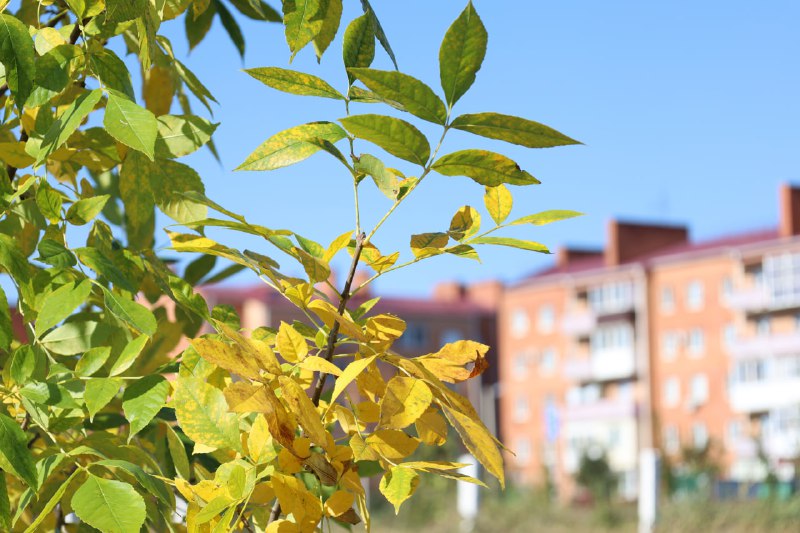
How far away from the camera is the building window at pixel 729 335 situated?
4147cm

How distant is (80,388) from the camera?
834mm

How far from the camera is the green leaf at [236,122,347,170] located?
30.9 inches

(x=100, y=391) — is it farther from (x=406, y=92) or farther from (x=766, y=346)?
(x=766, y=346)

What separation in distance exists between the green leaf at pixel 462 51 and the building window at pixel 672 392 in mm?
44003

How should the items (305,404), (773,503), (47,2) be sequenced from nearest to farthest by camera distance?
1. (305,404)
2. (47,2)
3. (773,503)

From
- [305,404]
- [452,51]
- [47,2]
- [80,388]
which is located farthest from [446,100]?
[47,2]

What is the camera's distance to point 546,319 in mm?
49000

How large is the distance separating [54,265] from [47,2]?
0.32 meters

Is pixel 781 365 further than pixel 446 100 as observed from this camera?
Yes

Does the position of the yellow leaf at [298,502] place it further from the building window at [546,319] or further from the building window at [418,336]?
the building window at [418,336]

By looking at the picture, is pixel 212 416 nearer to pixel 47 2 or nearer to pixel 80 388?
pixel 80 388

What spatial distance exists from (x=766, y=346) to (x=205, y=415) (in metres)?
41.4

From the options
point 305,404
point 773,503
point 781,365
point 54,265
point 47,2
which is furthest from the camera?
point 781,365

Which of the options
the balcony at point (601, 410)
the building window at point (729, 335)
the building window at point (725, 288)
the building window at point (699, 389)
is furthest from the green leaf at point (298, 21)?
the balcony at point (601, 410)
